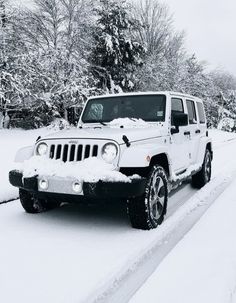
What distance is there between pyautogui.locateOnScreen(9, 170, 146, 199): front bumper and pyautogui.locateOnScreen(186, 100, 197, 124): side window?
9.48 ft

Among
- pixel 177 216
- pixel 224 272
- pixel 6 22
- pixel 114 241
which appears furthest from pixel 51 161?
pixel 6 22

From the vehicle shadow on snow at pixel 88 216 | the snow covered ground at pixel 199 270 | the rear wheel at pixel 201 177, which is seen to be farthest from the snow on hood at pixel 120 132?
the rear wheel at pixel 201 177

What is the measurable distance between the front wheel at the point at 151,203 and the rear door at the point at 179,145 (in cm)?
74

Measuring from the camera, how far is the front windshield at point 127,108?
19.2 feet

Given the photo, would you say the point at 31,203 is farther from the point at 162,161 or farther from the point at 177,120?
the point at 177,120

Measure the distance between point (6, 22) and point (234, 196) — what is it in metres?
16.8

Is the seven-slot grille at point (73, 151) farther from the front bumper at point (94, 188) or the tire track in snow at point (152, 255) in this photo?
the tire track in snow at point (152, 255)

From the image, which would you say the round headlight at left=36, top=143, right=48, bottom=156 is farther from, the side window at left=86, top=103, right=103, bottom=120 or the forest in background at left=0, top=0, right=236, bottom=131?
the forest in background at left=0, top=0, right=236, bottom=131

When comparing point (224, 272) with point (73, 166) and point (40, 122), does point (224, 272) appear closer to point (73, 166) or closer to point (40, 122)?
point (73, 166)

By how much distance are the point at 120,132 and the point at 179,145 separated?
152 cm

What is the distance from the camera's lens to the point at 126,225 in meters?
4.98

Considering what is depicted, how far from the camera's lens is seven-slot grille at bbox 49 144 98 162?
457 centimetres

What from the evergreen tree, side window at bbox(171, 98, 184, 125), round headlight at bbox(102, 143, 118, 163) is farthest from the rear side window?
the evergreen tree

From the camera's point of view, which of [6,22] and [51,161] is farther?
[6,22]
